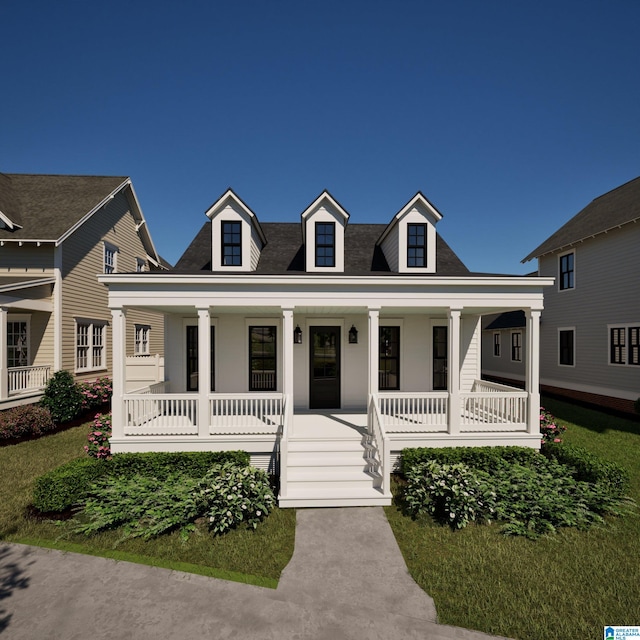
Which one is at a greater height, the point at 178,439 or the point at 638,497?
the point at 178,439

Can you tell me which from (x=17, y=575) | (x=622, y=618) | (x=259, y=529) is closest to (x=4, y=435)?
(x=17, y=575)

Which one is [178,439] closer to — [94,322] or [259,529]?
[259,529]

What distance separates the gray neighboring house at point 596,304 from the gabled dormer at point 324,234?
13050 millimetres

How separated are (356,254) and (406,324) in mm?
3426

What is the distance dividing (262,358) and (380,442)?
5147 mm

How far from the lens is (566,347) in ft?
59.2

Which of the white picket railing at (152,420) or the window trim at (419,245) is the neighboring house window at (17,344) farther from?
the window trim at (419,245)

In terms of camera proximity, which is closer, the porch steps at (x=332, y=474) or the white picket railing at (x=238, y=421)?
the porch steps at (x=332, y=474)

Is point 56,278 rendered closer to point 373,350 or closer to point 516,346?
point 373,350

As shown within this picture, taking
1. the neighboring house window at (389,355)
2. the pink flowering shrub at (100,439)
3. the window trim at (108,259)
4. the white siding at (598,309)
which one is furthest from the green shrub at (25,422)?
the white siding at (598,309)

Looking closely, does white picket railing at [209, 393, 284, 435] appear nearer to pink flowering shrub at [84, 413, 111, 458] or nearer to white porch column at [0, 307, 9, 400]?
pink flowering shrub at [84, 413, 111, 458]

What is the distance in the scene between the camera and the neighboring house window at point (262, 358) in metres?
11.0

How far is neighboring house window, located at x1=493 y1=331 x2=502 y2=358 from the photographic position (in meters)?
24.9

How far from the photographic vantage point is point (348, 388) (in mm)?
11125
